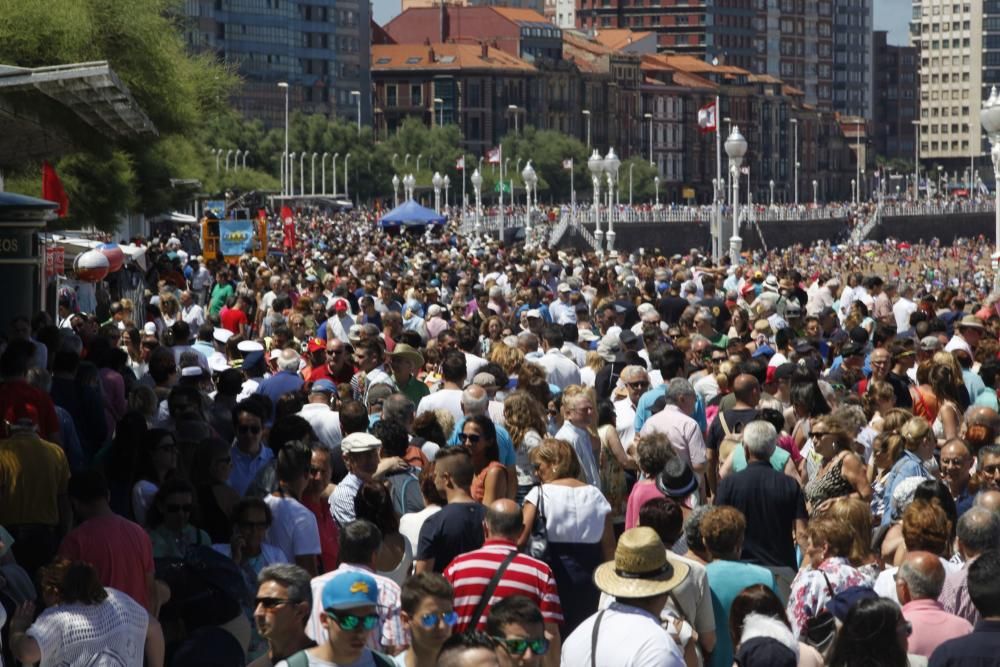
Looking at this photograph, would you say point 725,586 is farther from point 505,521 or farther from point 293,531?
point 293,531

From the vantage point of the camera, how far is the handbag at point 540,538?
824cm

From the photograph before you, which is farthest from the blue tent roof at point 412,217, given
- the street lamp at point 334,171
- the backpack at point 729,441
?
the street lamp at point 334,171

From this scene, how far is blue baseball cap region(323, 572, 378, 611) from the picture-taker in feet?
19.0

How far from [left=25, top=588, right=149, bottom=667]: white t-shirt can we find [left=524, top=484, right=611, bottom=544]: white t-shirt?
1.97m

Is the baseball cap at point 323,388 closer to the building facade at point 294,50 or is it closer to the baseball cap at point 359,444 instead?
the baseball cap at point 359,444

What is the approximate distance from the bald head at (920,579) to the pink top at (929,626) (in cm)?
3

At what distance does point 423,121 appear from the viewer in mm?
148000

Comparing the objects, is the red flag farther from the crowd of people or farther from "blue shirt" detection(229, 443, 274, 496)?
"blue shirt" detection(229, 443, 274, 496)

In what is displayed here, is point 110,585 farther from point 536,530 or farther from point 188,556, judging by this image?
point 536,530

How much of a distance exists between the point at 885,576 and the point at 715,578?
585 mm

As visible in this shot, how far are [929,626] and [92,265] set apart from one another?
55.0ft

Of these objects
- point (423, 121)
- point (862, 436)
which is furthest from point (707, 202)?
point (862, 436)

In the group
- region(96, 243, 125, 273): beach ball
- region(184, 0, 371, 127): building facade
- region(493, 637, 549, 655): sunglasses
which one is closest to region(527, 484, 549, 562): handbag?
region(493, 637, 549, 655): sunglasses

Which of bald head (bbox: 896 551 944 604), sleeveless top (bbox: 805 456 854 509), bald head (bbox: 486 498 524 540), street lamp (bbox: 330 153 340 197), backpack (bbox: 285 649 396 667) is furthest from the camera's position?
street lamp (bbox: 330 153 340 197)
